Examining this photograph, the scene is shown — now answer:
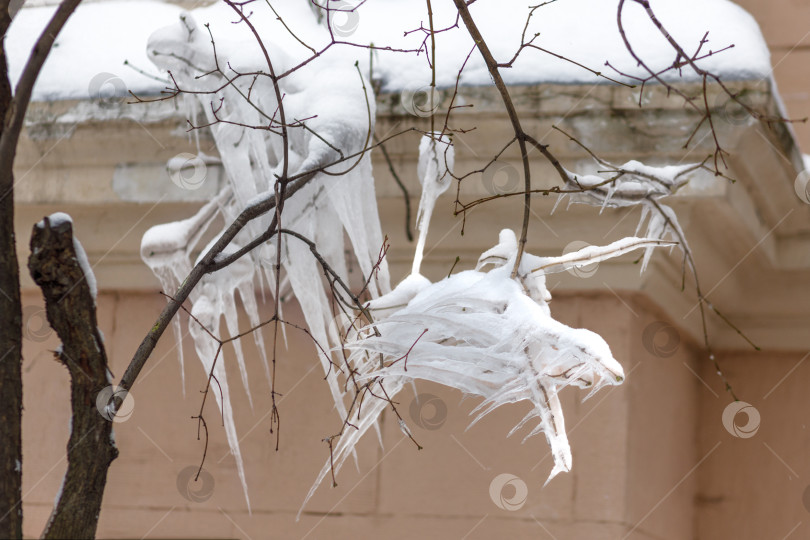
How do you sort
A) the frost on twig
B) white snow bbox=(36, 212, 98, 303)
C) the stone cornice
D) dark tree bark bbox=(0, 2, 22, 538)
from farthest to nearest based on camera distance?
1. the stone cornice
2. white snow bbox=(36, 212, 98, 303)
3. dark tree bark bbox=(0, 2, 22, 538)
4. the frost on twig

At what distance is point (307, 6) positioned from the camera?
4375 mm

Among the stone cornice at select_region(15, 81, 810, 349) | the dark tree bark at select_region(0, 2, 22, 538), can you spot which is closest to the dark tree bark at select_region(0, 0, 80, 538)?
the dark tree bark at select_region(0, 2, 22, 538)

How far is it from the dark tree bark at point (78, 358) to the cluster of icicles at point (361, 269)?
523 mm

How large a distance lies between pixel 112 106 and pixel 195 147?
1.32 ft

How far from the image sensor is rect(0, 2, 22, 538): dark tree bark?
241cm

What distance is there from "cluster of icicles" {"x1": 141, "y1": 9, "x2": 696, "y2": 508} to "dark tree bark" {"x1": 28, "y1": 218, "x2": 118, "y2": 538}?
1.72 ft

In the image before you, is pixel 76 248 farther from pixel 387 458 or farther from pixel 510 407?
pixel 510 407

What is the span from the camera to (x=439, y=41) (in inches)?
154

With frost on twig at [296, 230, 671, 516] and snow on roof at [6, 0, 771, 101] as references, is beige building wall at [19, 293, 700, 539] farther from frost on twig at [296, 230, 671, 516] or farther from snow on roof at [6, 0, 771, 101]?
frost on twig at [296, 230, 671, 516]

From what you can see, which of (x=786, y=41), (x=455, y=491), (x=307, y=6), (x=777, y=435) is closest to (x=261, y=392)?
(x=455, y=491)

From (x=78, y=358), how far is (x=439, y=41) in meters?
2.05

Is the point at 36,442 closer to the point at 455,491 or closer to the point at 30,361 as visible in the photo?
the point at 30,361

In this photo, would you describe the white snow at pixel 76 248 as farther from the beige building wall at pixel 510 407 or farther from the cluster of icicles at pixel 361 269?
the beige building wall at pixel 510 407

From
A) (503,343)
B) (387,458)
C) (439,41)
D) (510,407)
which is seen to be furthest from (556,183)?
(503,343)
